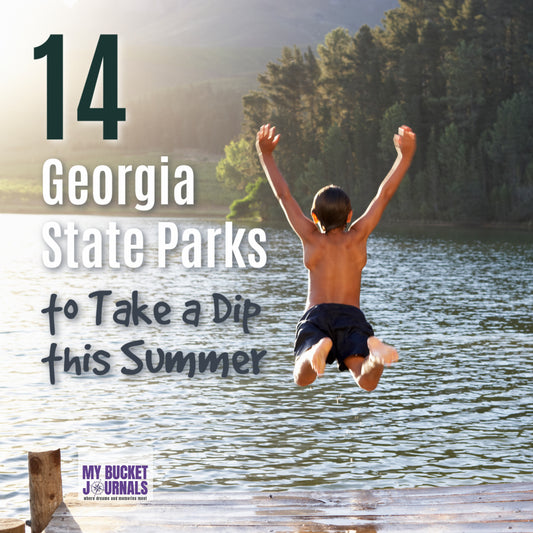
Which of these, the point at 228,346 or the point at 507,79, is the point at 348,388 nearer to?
the point at 228,346

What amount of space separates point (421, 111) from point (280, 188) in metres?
99.4

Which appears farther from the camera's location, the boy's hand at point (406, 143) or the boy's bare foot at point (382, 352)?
the boy's hand at point (406, 143)

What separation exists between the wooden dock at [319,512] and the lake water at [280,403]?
11.1ft

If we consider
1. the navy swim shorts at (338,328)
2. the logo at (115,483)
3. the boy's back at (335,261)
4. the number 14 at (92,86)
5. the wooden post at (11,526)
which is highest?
the number 14 at (92,86)

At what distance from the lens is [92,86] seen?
17438 millimetres

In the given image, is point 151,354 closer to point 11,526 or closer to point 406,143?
point 11,526

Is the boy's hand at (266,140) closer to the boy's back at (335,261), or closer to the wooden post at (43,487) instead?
the boy's back at (335,261)

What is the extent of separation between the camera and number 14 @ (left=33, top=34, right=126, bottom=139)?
1681 centimetres

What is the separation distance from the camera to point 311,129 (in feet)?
397

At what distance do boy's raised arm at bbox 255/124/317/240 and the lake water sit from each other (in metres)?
5.56

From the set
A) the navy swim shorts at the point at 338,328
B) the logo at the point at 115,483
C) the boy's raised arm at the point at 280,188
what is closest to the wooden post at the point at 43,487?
the logo at the point at 115,483

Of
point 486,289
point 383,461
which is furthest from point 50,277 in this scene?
point 383,461

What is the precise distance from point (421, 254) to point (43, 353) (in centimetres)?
3866

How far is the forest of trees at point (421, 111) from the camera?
306 feet
